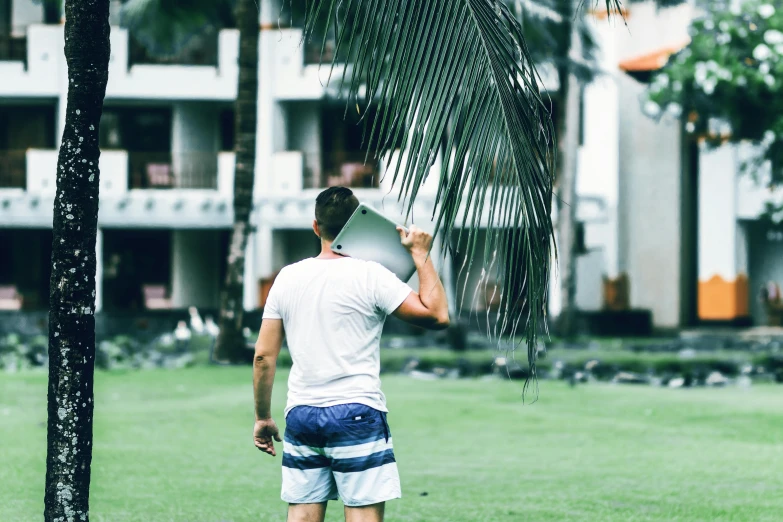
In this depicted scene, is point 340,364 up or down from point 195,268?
down

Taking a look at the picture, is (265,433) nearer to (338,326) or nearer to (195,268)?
(338,326)

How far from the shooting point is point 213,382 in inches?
729

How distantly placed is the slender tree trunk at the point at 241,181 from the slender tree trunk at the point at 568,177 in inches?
370

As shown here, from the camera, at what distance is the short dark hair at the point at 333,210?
517cm

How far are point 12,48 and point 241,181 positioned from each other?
51.2ft

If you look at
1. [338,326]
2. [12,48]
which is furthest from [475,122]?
[12,48]

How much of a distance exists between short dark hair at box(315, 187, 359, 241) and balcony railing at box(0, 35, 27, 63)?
104 feet

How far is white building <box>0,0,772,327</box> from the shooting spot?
1341 inches

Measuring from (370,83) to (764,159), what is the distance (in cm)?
1895

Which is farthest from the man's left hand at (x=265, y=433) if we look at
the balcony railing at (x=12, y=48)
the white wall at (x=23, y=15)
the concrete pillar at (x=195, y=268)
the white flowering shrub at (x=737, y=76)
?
the white wall at (x=23, y=15)

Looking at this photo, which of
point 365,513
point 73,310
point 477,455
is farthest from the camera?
point 477,455

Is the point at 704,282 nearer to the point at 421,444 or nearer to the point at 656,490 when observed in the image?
the point at 421,444

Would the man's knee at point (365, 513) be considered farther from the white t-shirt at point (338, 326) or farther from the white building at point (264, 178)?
the white building at point (264, 178)

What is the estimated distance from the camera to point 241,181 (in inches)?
867
